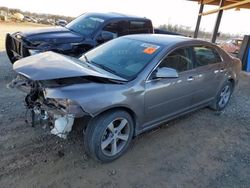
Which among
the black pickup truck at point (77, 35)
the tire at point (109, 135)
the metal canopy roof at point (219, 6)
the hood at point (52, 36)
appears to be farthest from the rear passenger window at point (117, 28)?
the metal canopy roof at point (219, 6)

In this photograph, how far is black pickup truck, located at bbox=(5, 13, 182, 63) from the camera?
6105mm

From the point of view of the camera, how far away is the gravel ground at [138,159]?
308 cm

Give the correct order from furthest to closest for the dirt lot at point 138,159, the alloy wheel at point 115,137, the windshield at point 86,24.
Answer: the windshield at point 86,24 < the alloy wheel at point 115,137 < the dirt lot at point 138,159

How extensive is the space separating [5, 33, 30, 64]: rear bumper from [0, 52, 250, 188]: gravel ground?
1691 mm

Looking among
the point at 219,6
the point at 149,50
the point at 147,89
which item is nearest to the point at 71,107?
the point at 147,89

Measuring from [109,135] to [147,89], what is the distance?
2.65 ft

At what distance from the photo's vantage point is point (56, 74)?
9.68 feet

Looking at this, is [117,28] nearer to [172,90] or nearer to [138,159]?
[172,90]

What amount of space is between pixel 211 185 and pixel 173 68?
172 centimetres

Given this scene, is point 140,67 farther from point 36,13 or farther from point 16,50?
point 36,13

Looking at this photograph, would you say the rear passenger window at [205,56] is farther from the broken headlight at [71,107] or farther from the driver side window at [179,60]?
the broken headlight at [71,107]

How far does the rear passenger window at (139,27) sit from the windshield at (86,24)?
0.99m

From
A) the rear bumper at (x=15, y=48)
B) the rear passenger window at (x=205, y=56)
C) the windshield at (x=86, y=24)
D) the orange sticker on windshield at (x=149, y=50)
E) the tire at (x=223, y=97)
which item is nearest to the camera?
the orange sticker on windshield at (x=149, y=50)

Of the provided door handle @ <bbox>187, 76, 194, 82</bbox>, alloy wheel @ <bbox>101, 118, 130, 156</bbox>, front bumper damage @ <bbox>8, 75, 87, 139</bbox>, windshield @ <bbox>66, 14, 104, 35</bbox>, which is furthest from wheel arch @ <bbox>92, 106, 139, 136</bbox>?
windshield @ <bbox>66, 14, 104, 35</bbox>
